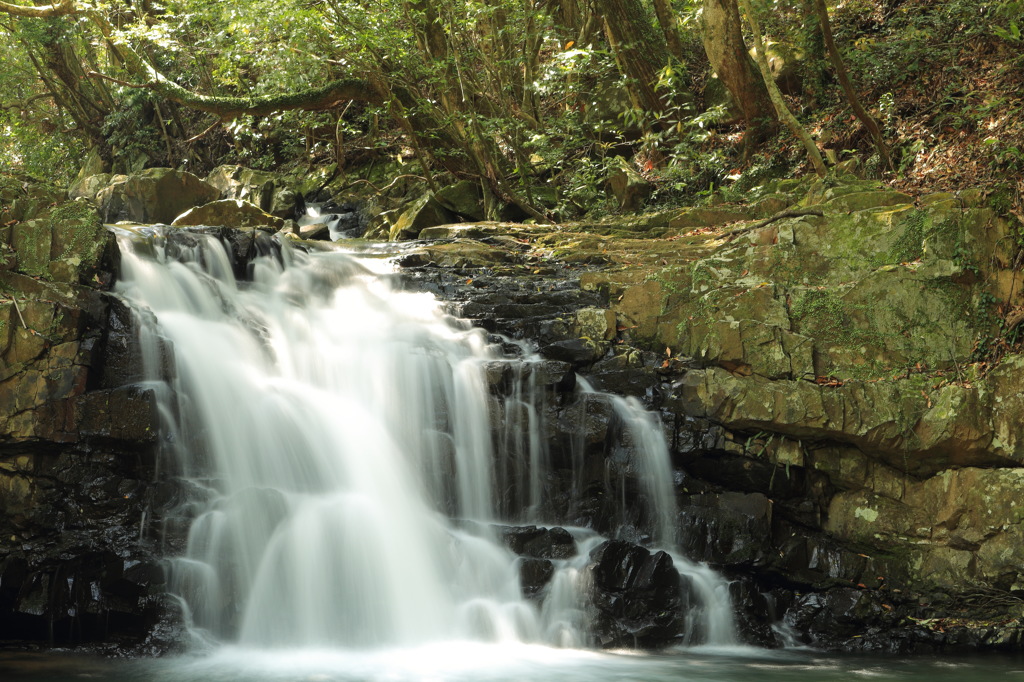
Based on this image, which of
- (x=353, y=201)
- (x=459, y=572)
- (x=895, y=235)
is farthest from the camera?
(x=353, y=201)

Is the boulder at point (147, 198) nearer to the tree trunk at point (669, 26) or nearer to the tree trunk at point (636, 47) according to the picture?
the tree trunk at point (636, 47)

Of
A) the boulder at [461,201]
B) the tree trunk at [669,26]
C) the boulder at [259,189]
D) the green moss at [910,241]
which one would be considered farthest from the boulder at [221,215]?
the green moss at [910,241]

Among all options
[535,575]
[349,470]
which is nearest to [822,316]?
[535,575]

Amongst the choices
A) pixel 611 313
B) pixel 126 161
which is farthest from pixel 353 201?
pixel 611 313

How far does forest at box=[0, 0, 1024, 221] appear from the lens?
390 inches

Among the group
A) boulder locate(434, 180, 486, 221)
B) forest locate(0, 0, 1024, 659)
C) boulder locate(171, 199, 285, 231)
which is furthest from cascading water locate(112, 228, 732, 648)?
boulder locate(434, 180, 486, 221)

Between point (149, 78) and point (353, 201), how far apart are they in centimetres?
410

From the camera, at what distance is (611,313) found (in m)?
7.61

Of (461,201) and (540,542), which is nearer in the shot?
(540,542)

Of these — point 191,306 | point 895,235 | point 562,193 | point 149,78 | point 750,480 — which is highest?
point 149,78

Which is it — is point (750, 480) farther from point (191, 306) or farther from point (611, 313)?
point (191, 306)

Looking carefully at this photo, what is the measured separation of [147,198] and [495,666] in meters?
10.3

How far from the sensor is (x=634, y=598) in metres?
5.70

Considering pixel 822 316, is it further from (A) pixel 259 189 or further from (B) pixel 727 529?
(A) pixel 259 189
